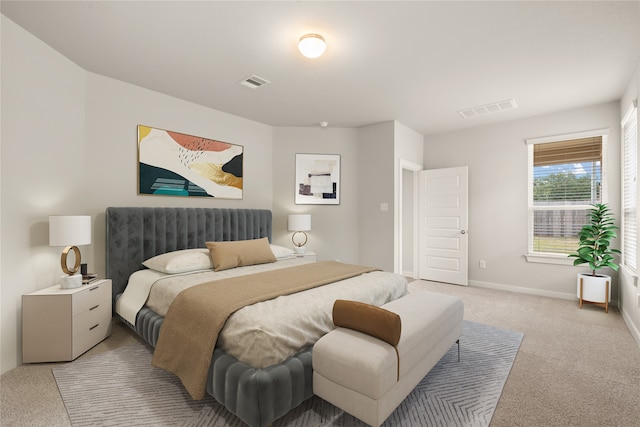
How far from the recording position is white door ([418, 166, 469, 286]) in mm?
5047

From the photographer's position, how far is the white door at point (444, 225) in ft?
16.6

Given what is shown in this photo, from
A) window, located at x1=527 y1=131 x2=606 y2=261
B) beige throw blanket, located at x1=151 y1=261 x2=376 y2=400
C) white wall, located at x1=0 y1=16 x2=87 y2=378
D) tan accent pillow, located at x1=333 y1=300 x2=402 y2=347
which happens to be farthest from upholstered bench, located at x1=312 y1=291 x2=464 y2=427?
window, located at x1=527 y1=131 x2=606 y2=261

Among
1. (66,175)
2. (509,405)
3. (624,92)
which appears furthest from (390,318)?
(624,92)

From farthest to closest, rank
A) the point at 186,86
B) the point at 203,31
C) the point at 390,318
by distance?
1. the point at 186,86
2. the point at 203,31
3. the point at 390,318

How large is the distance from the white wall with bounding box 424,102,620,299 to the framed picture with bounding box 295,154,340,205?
203 centimetres

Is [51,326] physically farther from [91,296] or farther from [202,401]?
[202,401]

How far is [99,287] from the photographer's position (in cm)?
272

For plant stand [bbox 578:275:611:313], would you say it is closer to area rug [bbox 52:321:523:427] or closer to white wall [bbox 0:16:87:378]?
area rug [bbox 52:321:523:427]

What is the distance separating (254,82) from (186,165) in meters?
1.40

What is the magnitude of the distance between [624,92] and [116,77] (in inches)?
232

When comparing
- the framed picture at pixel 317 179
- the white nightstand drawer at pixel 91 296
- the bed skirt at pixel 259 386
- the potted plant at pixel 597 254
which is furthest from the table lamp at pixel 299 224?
the potted plant at pixel 597 254

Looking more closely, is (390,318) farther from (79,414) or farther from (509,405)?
(79,414)

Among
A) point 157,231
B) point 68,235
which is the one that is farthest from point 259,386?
point 157,231

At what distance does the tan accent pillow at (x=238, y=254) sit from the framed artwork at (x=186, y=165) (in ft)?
3.34
